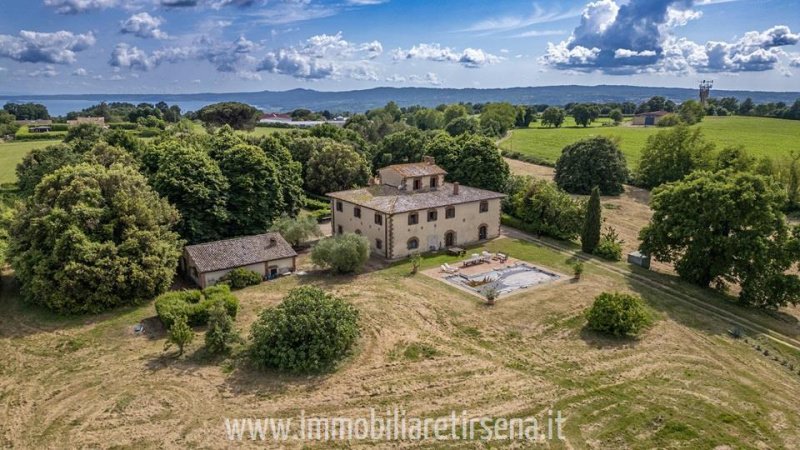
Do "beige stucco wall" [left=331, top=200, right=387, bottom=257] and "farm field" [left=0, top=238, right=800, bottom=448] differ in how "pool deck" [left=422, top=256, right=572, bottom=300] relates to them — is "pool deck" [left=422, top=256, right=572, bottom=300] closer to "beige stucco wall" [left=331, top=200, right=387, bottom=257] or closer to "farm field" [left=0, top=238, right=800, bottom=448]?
"farm field" [left=0, top=238, right=800, bottom=448]

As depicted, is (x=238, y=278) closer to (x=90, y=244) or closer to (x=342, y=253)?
(x=342, y=253)

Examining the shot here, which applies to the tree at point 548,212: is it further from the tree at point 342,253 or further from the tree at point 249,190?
the tree at point 249,190

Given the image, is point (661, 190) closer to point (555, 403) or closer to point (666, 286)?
point (666, 286)

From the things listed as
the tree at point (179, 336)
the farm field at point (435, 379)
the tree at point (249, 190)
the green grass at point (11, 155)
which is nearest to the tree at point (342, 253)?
the farm field at point (435, 379)

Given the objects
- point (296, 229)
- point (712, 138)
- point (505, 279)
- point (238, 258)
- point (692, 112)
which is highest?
point (692, 112)

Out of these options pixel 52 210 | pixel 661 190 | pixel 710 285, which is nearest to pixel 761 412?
pixel 710 285

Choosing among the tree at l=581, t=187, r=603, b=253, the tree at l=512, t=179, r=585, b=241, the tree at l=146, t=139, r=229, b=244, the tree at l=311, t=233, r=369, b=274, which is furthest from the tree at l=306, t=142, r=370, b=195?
the tree at l=581, t=187, r=603, b=253

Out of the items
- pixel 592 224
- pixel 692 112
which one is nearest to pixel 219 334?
pixel 592 224
